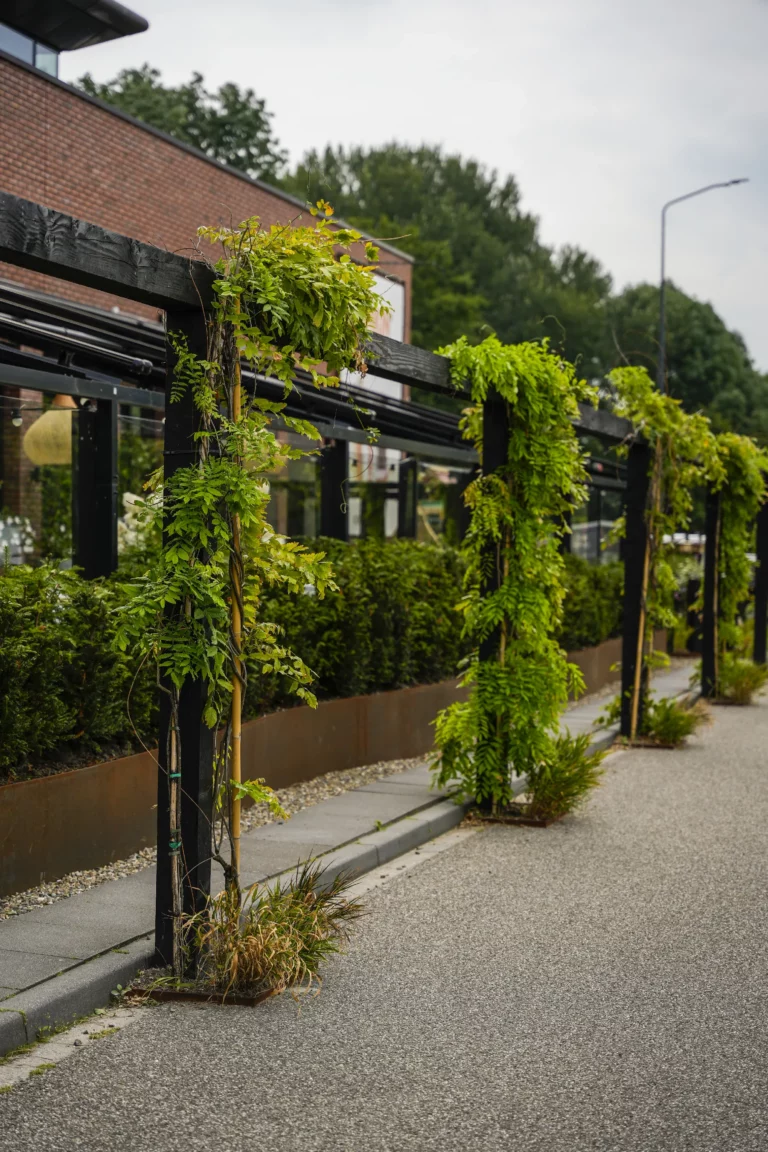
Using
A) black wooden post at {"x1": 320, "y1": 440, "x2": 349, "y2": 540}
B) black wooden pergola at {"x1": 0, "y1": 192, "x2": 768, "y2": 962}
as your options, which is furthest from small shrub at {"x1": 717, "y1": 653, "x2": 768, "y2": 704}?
black wooden pergola at {"x1": 0, "y1": 192, "x2": 768, "y2": 962}

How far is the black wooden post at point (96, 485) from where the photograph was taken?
10047mm

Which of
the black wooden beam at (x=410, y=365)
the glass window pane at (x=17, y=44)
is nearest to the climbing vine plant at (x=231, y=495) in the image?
the black wooden beam at (x=410, y=365)

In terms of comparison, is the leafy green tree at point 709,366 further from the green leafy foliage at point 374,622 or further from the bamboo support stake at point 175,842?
the bamboo support stake at point 175,842

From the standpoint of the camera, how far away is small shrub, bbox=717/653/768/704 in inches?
654

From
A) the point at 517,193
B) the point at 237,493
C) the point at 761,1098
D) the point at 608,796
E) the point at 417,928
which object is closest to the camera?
the point at 761,1098

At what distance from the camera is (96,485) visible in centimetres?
1021

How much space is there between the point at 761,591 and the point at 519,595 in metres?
14.2

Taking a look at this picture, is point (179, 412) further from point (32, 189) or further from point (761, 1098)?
point (32, 189)

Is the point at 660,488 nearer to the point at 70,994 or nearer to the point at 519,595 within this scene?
the point at 519,595

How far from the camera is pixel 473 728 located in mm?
8812

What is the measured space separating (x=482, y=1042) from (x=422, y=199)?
66.8 meters

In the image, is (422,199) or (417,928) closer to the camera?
(417,928)

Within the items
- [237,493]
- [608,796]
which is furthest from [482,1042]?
[608,796]

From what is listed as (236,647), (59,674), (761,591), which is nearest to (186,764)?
(236,647)
